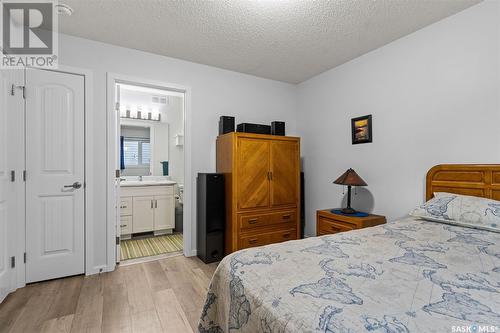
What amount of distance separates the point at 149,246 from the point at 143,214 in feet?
1.97

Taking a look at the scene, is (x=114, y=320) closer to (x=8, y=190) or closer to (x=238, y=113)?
(x=8, y=190)

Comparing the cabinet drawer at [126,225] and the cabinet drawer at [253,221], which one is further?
the cabinet drawer at [126,225]

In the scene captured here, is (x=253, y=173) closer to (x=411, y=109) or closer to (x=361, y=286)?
(x=411, y=109)

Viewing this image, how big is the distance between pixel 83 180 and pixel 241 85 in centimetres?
240

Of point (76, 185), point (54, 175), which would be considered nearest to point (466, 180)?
point (76, 185)

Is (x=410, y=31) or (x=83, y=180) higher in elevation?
(x=410, y=31)

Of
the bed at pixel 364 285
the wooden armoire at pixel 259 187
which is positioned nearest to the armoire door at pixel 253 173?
the wooden armoire at pixel 259 187

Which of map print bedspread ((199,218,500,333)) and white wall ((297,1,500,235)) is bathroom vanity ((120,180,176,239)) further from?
map print bedspread ((199,218,500,333))

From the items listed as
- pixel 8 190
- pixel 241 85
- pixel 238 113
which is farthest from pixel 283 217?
pixel 8 190

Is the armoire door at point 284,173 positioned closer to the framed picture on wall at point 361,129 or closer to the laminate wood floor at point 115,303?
the framed picture on wall at point 361,129

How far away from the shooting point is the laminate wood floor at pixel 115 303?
6.06ft

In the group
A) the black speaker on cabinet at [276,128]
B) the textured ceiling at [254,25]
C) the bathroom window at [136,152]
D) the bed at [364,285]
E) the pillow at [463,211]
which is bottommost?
the bed at [364,285]

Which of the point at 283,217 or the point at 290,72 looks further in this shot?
the point at 290,72

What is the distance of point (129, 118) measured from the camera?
441cm
